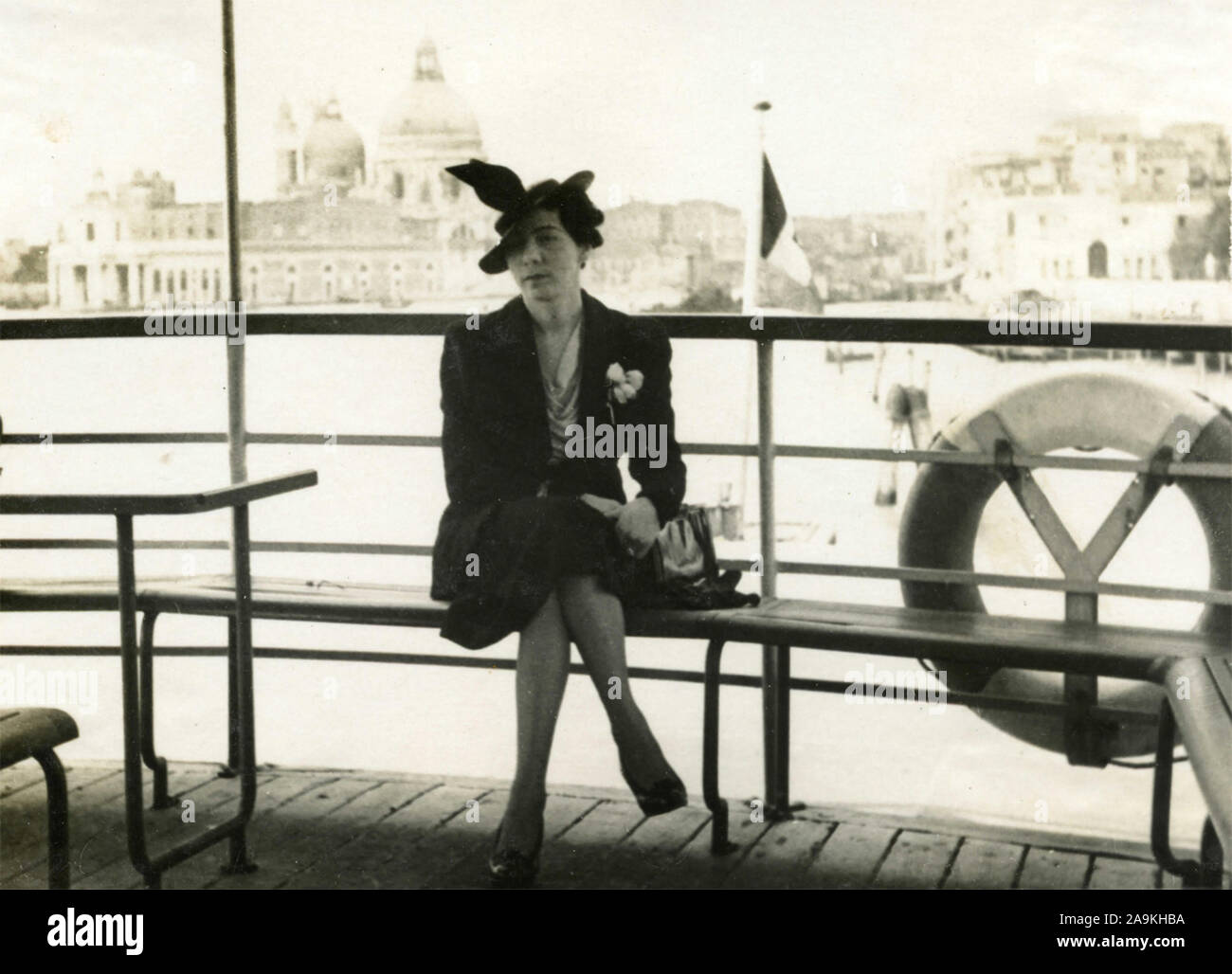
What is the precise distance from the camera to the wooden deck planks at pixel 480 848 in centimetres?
274

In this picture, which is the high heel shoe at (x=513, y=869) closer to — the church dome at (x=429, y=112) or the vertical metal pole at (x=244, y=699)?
the vertical metal pole at (x=244, y=699)

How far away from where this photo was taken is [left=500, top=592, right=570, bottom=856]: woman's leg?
2740mm

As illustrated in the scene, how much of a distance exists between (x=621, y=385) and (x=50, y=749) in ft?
4.37

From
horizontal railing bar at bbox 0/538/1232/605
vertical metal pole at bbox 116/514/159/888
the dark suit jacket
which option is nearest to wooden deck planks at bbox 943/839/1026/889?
horizontal railing bar at bbox 0/538/1232/605

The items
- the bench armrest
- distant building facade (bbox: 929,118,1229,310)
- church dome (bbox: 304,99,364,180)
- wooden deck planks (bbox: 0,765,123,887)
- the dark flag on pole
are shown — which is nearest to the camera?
the bench armrest

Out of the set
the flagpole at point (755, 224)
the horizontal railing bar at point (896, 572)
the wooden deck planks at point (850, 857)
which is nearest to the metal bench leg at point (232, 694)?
the horizontal railing bar at point (896, 572)

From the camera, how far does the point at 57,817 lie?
2178mm

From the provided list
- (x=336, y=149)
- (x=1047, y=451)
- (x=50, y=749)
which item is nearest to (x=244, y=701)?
(x=50, y=749)

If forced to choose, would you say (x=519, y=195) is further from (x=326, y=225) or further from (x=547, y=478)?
(x=326, y=225)

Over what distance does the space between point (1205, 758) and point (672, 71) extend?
1642cm

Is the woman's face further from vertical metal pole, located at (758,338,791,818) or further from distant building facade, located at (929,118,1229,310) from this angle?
distant building facade, located at (929,118,1229,310)

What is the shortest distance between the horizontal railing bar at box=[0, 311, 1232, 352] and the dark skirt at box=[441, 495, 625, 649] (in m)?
0.49
